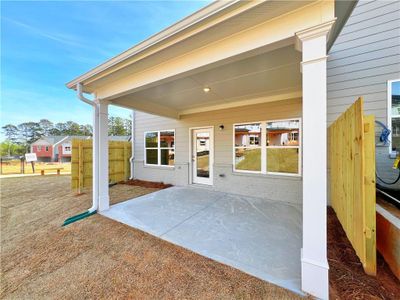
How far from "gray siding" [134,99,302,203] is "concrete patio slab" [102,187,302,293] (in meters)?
0.38

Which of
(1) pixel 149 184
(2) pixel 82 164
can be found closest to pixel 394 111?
(1) pixel 149 184

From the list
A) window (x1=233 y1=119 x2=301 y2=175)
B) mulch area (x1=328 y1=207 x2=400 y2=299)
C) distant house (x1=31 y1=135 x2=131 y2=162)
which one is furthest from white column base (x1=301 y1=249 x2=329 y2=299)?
distant house (x1=31 y1=135 x2=131 y2=162)

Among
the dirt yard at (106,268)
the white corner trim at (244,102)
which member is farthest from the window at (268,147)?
the dirt yard at (106,268)

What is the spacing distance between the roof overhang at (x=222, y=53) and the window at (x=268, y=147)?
96cm

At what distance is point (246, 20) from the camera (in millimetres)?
1771

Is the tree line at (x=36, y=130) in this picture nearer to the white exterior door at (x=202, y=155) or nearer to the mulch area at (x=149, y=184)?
the mulch area at (x=149, y=184)

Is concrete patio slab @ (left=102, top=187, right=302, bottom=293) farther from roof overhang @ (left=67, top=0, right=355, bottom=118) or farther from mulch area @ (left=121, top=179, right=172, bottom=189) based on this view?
roof overhang @ (left=67, top=0, right=355, bottom=118)

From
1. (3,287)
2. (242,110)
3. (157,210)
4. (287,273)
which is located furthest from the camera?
(242,110)

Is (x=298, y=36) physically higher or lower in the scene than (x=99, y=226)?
higher

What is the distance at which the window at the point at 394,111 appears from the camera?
3.03 meters

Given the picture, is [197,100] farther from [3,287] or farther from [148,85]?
[3,287]

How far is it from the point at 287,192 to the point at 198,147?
3.37m

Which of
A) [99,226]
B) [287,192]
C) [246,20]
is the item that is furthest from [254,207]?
[246,20]

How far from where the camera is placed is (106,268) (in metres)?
2.02
